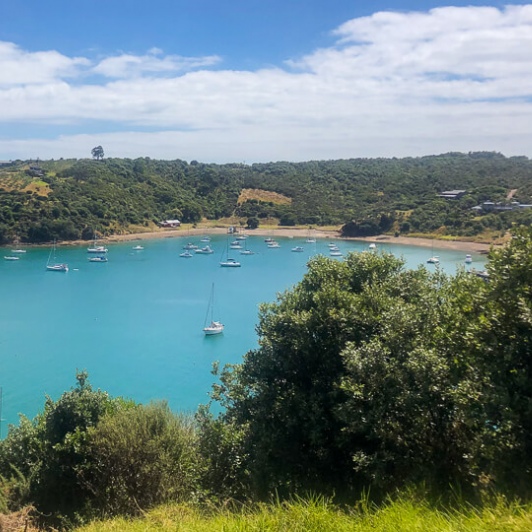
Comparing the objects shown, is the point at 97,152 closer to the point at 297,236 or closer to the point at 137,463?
the point at 297,236

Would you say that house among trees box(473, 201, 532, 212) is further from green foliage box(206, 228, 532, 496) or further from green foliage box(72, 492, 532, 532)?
green foliage box(72, 492, 532, 532)

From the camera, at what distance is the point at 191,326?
1398 inches

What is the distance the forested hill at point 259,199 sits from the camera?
6775cm

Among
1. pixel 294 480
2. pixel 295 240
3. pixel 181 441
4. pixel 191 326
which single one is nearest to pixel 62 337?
pixel 191 326

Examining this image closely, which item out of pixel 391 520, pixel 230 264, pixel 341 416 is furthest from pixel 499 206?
pixel 391 520

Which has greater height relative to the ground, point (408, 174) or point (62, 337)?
point (408, 174)

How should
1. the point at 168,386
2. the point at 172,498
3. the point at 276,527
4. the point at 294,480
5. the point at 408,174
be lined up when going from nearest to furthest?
the point at 276,527 < the point at 294,480 < the point at 172,498 < the point at 168,386 < the point at 408,174

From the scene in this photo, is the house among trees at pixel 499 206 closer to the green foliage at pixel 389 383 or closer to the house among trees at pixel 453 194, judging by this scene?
the house among trees at pixel 453 194

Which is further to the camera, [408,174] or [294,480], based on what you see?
[408,174]

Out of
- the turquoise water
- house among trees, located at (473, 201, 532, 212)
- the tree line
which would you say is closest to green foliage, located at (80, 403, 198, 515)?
the tree line

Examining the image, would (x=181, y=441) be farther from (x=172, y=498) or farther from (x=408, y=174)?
(x=408, y=174)

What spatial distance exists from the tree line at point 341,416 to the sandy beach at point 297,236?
187 ft

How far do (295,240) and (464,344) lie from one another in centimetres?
7069

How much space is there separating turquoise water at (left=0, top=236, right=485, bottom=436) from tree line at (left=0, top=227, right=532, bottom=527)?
274cm
